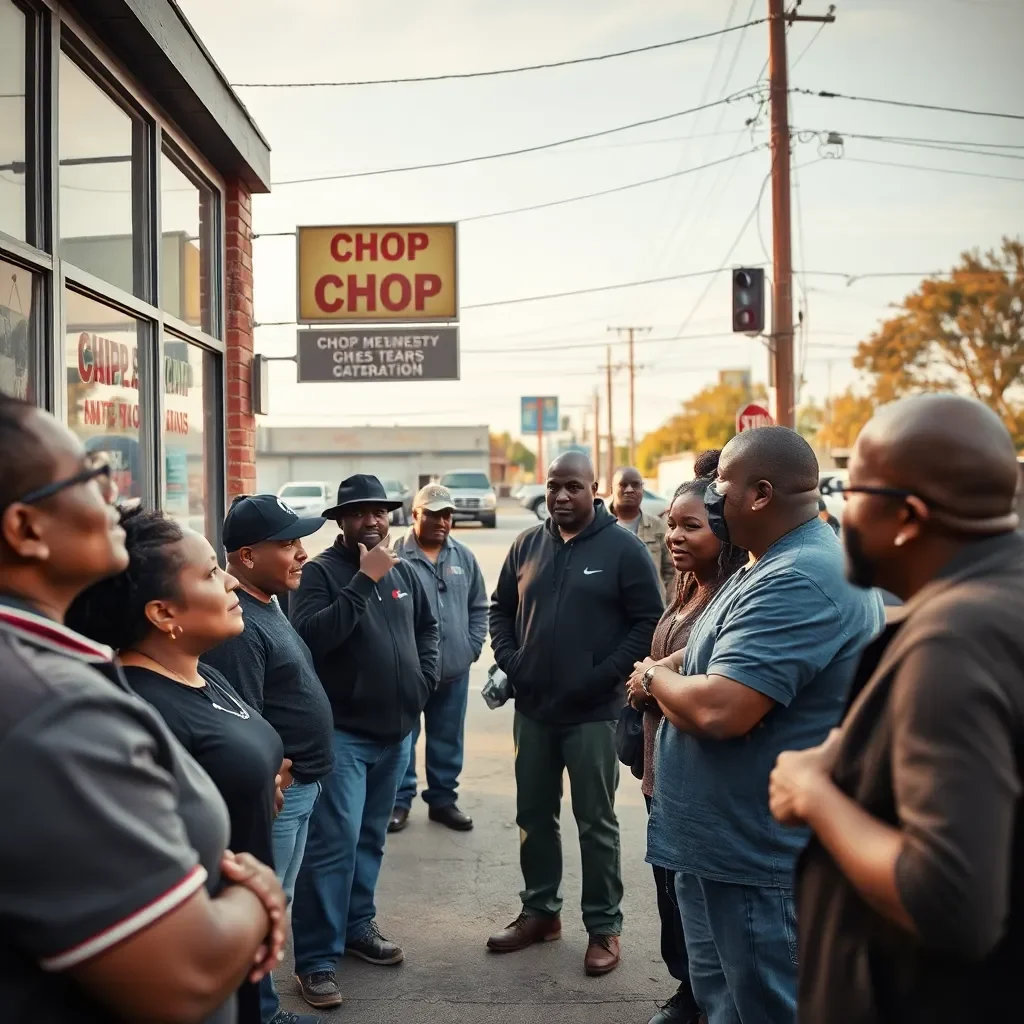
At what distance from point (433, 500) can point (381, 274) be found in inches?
105

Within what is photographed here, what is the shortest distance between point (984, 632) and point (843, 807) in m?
0.39

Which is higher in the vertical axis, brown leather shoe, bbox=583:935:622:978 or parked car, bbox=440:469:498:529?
parked car, bbox=440:469:498:529

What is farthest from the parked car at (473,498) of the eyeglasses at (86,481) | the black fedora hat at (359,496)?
the eyeglasses at (86,481)

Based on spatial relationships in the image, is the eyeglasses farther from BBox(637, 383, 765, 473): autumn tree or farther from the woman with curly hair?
BBox(637, 383, 765, 473): autumn tree

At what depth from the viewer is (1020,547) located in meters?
1.69

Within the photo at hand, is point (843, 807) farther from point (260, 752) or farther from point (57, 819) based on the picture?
point (260, 752)

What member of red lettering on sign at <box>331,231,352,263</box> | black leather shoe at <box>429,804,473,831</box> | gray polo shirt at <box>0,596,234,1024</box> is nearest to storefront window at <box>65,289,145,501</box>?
black leather shoe at <box>429,804,473,831</box>

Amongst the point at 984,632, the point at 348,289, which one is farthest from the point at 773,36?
the point at 984,632

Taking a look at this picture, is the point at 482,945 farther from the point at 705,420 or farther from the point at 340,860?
the point at 705,420

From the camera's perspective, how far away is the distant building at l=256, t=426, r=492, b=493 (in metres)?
64.8

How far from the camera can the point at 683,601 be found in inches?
165

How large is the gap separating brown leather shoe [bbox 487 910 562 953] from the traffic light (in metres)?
11.2

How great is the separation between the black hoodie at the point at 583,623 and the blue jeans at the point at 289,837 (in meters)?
1.29

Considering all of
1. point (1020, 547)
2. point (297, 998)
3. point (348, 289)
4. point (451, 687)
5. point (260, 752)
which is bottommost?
point (297, 998)
